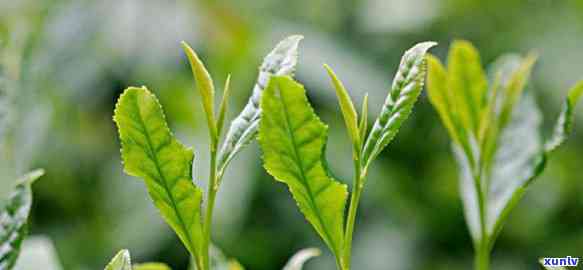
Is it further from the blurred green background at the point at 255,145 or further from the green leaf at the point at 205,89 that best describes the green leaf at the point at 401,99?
the blurred green background at the point at 255,145

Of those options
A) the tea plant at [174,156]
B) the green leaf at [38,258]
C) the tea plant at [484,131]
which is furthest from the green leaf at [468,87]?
the green leaf at [38,258]

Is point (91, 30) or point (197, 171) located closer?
point (197, 171)

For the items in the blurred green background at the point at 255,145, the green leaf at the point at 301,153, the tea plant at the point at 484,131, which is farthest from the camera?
the blurred green background at the point at 255,145

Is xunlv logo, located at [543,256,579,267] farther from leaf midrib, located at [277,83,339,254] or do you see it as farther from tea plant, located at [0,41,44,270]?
tea plant, located at [0,41,44,270]

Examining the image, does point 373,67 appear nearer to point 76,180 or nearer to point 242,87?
point 242,87

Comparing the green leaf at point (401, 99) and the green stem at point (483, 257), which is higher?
the green leaf at point (401, 99)

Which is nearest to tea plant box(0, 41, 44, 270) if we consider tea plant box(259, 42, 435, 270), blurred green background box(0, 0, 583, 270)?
tea plant box(259, 42, 435, 270)

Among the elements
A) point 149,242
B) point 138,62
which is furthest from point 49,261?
point 138,62
